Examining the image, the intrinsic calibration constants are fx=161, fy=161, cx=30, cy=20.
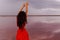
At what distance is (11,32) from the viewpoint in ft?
5.98

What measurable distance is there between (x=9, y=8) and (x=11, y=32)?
27cm

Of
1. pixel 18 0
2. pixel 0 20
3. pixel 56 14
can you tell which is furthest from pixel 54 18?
pixel 0 20

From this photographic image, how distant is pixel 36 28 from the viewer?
1844 mm

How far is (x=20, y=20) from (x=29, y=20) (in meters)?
0.61

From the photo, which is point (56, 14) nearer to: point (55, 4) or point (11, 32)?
point (55, 4)

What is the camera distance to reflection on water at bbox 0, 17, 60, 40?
1825 millimetres

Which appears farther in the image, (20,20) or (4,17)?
(4,17)

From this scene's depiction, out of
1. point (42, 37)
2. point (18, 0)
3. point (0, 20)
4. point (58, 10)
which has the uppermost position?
point (18, 0)

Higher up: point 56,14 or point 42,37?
point 56,14

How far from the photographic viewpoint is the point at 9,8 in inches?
71.7

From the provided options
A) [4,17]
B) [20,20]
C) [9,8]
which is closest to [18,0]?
[9,8]

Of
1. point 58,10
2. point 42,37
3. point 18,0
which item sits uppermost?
point 18,0

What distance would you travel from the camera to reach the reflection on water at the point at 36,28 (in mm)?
1825

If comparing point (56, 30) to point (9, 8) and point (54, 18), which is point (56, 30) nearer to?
point (54, 18)
